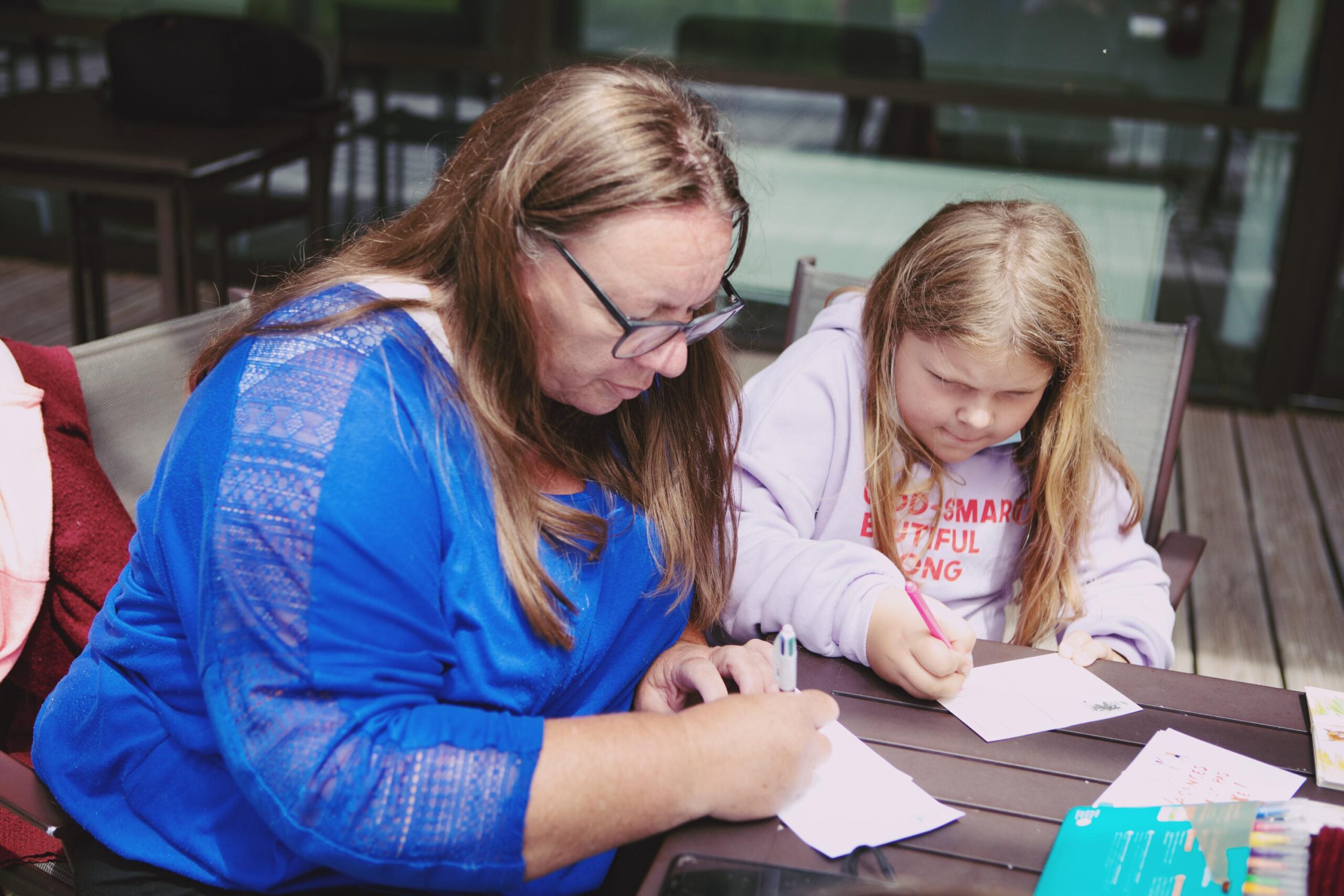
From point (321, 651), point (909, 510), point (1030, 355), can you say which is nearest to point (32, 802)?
point (321, 651)

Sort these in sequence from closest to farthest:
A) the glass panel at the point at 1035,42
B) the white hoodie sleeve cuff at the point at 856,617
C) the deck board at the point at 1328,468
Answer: the white hoodie sleeve cuff at the point at 856,617 < the deck board at the point at 1328,468 < the glass panel at the point at 1035,42

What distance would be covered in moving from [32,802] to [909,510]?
1.23 meters

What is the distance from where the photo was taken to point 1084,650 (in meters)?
1.51

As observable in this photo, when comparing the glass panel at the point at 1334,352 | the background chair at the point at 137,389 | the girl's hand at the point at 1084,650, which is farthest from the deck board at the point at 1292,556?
the background chair at the point at 137,389

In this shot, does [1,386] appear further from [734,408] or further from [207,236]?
[207,236]

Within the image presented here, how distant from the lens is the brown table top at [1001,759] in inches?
41.8

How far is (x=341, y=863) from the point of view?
1.00 metres

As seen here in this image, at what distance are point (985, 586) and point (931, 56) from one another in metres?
2.92

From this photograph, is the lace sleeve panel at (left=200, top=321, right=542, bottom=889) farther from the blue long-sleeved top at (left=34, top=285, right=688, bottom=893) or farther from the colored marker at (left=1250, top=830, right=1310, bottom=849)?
the colored marker at (left=1250, top=830, right=1310, bottom=849)

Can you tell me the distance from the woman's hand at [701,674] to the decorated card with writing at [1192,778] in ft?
1.25

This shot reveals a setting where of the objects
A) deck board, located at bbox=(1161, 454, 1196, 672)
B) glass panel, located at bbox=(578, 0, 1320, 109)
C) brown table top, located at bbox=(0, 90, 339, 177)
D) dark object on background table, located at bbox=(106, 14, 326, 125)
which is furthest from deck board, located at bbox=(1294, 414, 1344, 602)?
dark object on background table, located at bbox=(106, 14, 326, 125)

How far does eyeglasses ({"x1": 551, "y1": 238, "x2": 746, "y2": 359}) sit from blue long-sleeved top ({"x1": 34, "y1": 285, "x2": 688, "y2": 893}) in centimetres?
17

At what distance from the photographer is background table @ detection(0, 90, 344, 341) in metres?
3.27

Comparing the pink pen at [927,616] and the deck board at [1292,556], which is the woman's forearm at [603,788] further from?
the deck board at [1292,556]
